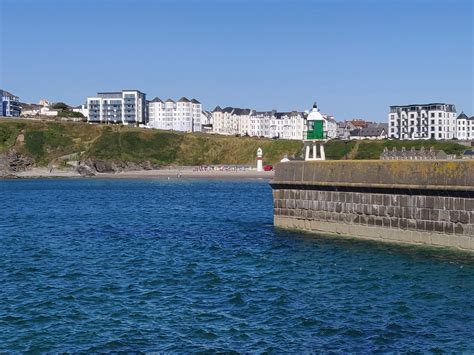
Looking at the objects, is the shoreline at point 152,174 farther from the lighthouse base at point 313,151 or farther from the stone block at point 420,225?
the stone block at point 420,225

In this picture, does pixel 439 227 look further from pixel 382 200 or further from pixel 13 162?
pixel 13 162

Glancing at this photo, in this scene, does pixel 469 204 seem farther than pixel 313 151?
No

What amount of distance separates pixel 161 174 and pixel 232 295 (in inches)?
5154

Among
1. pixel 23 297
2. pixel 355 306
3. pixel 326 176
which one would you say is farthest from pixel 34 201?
pixel 355 306

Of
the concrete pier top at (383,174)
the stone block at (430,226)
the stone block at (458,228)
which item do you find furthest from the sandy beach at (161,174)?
the stone block at (458,228)

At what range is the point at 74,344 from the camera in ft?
55.6

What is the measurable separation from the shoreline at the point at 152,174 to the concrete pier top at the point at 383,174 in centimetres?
10250

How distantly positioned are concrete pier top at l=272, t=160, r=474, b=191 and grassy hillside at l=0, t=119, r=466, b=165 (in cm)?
11903

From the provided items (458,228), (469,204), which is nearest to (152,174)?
(458,228)

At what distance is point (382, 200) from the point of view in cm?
3188

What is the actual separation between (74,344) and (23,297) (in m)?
6.16

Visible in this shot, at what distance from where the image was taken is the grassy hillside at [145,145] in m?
163

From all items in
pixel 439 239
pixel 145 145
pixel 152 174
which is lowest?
pixel 152 174

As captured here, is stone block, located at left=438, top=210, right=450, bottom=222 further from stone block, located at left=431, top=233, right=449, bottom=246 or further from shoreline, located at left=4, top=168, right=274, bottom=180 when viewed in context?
shoreline, located at left=4, top=168, right=274, bottom=180
